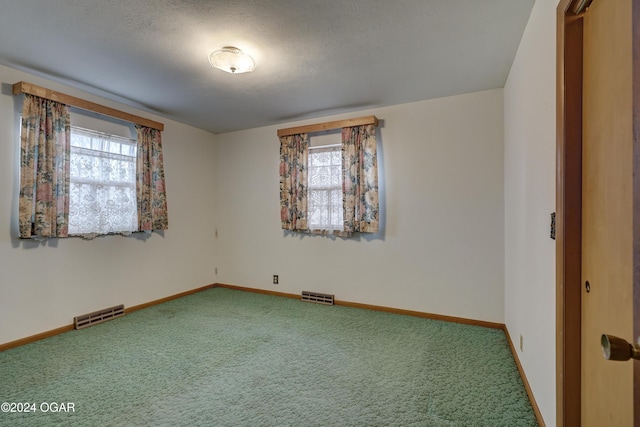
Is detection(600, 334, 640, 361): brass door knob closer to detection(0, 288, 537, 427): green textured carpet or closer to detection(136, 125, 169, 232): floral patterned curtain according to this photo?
detection(0, 288, 537, 427): green textured carpet

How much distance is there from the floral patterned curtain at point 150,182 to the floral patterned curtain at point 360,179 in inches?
92.0

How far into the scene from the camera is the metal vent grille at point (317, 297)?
3834 mm

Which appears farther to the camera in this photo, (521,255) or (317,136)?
(317,136)

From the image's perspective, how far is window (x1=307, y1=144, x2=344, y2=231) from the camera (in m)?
3.79

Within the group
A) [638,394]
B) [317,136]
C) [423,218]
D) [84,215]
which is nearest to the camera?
[638,394]

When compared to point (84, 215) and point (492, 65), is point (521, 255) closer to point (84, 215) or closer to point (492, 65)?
point (492, 65)

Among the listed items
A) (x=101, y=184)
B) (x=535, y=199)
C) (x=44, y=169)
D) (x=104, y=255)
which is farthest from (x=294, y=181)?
(x=535, y=199)

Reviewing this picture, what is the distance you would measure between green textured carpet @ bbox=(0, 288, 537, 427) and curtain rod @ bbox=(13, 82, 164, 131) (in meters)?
2.26

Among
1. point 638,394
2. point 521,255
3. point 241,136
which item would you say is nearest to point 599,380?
point 638,394

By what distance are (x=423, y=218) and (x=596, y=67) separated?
2383 mm

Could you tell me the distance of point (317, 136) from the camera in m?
3.94

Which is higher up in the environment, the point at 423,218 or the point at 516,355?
the point at 423,218

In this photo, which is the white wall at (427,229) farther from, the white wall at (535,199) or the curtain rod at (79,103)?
the curtain rod at (79,103)

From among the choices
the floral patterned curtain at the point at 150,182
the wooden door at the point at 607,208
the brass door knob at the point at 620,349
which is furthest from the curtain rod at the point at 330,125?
the brass door knob at the point at 620,349
